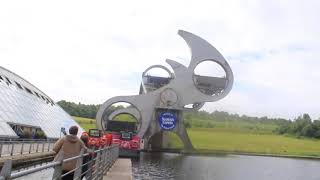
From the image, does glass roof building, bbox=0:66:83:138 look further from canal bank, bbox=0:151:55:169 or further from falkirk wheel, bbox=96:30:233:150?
falkirk wheel, bbox=96:30:233:150

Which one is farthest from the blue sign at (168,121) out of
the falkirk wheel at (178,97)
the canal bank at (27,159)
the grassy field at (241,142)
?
the canal bank at (27,159)

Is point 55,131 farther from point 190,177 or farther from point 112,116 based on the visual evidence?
point 190,177

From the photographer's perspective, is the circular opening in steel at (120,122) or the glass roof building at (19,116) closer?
the glass roof building at (19,116)

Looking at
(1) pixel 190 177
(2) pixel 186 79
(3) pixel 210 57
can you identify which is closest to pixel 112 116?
(2) pixel 186 79

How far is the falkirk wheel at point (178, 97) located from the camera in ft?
282

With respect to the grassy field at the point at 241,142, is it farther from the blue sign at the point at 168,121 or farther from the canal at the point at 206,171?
the canal at the point at 206,171

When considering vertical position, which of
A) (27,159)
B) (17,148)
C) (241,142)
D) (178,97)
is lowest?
(27,159)

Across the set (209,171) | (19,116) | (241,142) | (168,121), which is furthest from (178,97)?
(209,171)

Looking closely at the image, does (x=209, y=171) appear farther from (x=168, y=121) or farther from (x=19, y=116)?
(x=168, y=121)

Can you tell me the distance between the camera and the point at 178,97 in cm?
8656

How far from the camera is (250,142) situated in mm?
115125

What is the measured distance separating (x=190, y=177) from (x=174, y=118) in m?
50.8

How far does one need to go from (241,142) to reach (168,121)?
32.4 meters

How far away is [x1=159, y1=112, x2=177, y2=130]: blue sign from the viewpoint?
3344 inches
